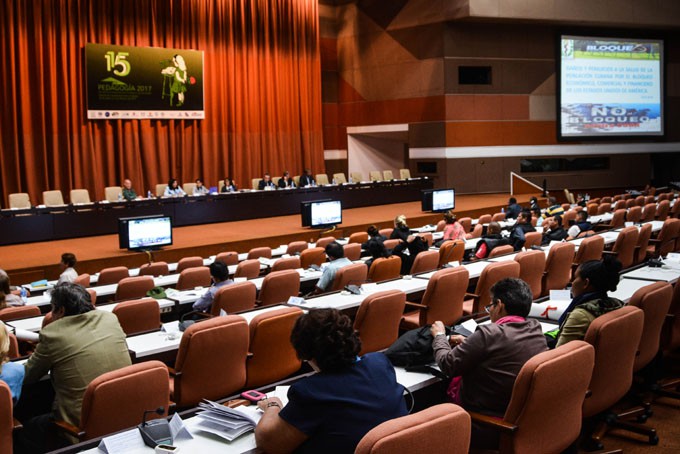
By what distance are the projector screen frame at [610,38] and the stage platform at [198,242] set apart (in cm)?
529

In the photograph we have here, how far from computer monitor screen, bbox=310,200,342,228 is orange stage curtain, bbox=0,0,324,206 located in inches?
230

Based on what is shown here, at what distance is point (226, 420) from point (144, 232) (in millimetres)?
7770

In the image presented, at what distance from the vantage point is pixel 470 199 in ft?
58.5

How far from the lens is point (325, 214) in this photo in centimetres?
1235

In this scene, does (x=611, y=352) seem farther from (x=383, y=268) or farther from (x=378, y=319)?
(x=383, y=268)

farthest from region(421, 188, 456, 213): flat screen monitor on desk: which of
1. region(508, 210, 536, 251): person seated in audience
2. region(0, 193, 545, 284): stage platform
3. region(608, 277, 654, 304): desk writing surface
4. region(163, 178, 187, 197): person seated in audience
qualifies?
region(608, 277, 654, 304): desk writing surface

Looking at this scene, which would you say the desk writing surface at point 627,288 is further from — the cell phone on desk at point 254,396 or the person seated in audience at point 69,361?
the person seated in audience at point 69,361

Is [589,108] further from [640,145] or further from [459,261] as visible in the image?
[459,261]

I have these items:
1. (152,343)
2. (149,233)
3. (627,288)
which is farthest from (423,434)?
(149,233)

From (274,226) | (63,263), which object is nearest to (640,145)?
(274,226)

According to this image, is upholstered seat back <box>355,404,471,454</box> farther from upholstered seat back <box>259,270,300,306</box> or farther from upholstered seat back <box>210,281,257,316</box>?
upholstered seat back <box>259,270,300,306</box>

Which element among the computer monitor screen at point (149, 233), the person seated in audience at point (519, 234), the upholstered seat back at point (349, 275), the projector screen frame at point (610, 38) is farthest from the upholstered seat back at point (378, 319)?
the projector screen frame at point (610, 38)

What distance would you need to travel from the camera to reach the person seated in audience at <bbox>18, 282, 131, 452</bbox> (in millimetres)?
3314

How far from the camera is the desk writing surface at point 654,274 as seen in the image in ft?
17.1
